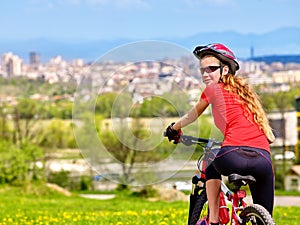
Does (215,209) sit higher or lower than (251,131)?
lower

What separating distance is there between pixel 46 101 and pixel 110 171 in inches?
2049

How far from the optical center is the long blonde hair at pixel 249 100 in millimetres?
5176

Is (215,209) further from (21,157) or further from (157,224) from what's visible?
(21,157)

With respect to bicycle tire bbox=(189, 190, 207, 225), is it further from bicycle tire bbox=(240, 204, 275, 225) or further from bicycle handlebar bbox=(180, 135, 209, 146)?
Result: bicycle tire bbox=(240, 204, 275, 225)

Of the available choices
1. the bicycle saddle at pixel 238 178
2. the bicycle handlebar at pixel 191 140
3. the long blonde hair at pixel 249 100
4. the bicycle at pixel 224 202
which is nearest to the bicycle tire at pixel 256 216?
the bicycle at pixel 224 202

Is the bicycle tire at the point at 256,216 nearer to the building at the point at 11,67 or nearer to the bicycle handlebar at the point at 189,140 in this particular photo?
the bicycle handlebar at the point at 189,140

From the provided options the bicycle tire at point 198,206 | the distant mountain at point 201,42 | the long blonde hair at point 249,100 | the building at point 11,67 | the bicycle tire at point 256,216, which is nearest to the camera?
the bicycle tire at point 256,216

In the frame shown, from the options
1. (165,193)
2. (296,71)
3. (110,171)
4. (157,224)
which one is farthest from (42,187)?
(296,71)

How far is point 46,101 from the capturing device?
58.3 meters

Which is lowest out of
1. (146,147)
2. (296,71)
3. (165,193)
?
(165,193)

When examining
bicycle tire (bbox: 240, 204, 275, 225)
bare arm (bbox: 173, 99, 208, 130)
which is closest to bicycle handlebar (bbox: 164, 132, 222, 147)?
bare arm (bbox: 173, 99, 208, 130)

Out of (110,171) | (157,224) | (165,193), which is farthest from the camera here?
(165,193)

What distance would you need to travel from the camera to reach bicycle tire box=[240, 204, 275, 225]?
4.75 m

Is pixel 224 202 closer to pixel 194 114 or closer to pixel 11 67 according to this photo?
pixel 194 114
